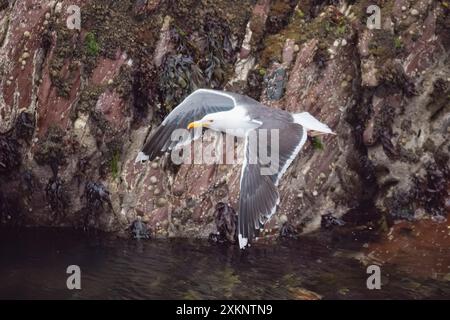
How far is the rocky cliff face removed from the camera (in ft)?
37.8

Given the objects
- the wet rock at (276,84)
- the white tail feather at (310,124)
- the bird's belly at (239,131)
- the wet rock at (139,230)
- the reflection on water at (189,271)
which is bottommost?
the reflection on water at (189,271)

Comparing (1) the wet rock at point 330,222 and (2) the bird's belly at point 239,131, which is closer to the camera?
(2) the bird's belly at point 239,131

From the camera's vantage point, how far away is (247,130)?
959 centimetres

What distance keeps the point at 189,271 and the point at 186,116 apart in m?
2.38

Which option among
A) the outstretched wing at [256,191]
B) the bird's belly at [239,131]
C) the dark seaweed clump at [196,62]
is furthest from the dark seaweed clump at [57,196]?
the outstretched wing at [256,191]

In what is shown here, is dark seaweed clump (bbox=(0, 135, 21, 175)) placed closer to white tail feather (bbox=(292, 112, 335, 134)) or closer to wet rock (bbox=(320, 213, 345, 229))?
white tail feather (bbox=(292, 112, 335, 134))

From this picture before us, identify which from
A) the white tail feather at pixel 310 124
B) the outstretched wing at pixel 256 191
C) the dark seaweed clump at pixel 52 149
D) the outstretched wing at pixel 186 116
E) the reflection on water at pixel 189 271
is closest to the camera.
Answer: the outstretched wing at pixel 256 191

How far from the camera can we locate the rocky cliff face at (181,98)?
1152 cm

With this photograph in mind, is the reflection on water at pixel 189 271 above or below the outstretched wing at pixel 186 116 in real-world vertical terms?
below

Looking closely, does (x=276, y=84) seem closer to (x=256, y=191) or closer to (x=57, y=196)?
(x=256, y=191)

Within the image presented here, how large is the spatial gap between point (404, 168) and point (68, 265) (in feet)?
18.9

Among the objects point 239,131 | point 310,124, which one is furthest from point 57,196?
point 310,124

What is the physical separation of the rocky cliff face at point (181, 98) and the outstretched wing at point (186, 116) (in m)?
1.26

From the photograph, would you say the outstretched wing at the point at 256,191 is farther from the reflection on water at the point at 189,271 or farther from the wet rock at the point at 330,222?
the wet rock at the point at 330,222
